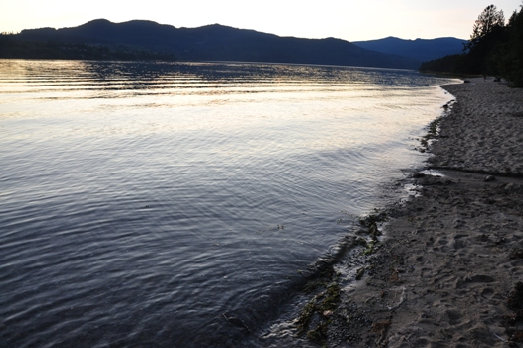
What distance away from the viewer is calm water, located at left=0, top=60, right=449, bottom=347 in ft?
27.7

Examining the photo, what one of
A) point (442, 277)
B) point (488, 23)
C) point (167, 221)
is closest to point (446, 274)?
point (442, 277)

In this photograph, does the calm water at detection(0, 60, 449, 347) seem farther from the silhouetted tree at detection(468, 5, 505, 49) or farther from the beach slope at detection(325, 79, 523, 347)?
the silhouetted tree at detection(468, 5, 505, 49)

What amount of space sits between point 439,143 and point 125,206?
80.8ft

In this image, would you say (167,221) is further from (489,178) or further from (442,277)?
(489,178)

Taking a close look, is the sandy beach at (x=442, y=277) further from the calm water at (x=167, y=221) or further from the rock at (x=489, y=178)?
the calm water at (x=167, y=221)

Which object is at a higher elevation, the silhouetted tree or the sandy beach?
the silhouetted tree

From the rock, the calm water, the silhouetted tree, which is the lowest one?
the calm water

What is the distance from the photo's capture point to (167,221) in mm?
14008

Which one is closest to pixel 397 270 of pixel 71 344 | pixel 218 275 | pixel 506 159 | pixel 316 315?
pixel 316 315

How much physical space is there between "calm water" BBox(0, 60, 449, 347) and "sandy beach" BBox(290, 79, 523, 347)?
1.91 metres

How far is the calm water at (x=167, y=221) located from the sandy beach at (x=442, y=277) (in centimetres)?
191

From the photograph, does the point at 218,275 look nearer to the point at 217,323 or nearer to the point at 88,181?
the point at 217,323

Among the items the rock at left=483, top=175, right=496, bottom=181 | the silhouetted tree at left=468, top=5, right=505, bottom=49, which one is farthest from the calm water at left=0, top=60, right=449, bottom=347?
the silhouetted tree at left=468, top=5, right=505, bottom=49

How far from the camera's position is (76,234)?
Answer: 1272 cm
